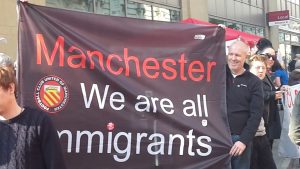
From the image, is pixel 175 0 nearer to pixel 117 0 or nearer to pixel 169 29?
pixel 117 0

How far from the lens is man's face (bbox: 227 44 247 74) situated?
4.38 meters

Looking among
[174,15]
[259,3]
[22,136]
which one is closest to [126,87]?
[22,136]

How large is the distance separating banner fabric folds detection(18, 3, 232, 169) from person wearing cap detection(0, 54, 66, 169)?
103 centimetres

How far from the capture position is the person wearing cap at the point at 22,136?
7.25 ft

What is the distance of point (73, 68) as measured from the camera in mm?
3480

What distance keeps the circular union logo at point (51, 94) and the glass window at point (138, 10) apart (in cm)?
937

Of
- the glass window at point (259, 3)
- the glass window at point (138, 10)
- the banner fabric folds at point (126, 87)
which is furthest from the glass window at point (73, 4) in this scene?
the glass window at point (259, 3)

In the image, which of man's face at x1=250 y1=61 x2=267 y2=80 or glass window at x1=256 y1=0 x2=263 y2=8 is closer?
man's face at x1=250 y1=61 x2=267 y2=80

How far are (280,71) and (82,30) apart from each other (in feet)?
18.2

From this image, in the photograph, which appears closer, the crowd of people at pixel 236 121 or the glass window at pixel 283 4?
the crowd of people at pixel 236 121

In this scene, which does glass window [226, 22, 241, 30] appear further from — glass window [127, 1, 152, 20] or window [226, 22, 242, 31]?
glass window [127, 1, 152, 20]

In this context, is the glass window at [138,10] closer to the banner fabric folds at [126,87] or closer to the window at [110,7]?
the window at [110,7]

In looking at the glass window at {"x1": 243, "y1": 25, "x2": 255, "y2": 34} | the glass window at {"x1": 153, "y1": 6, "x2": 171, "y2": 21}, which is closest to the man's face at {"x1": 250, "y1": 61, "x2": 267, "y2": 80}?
the glass window at {"x1": 153, "y1": 6, "x2": 171, "y2": 21}

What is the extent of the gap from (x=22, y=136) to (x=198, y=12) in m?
14.4
